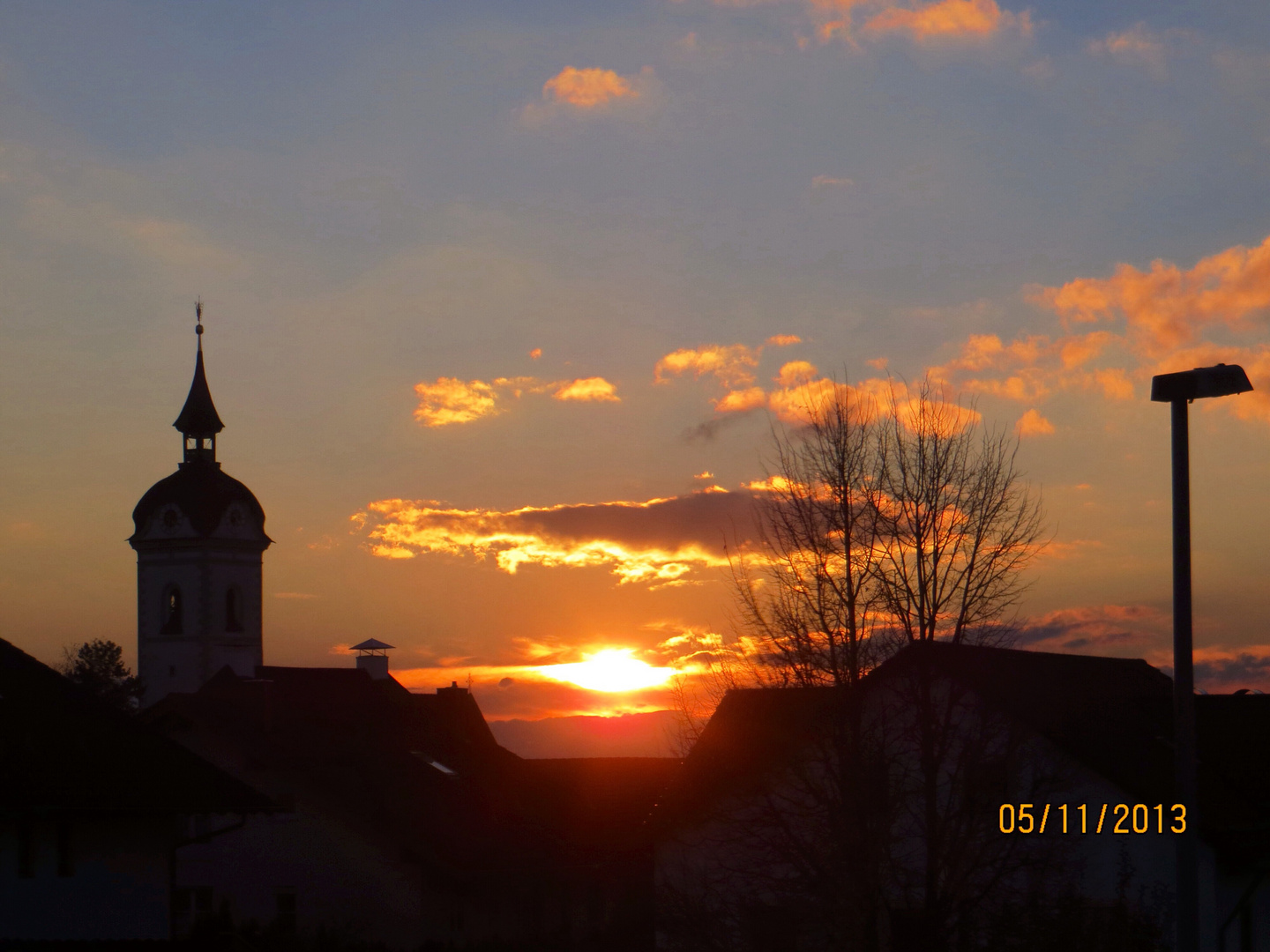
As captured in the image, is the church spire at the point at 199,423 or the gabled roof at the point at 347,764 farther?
the church spire at the point at 199,423

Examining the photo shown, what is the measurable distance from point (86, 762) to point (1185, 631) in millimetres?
18570

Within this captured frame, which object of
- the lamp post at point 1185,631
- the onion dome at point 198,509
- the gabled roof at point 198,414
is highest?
the gabled roof at point 198,414

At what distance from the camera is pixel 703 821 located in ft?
84.2

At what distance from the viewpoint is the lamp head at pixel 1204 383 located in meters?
11.1

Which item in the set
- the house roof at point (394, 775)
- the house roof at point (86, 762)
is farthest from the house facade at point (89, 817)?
the house roof at point (394, 775)

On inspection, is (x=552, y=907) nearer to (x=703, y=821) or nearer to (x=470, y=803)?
(x=470, y=803)

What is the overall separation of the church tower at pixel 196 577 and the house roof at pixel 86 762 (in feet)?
210

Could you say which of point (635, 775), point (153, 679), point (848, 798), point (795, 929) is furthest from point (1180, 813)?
point (153, 679)

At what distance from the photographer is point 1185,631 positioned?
10.9 metres

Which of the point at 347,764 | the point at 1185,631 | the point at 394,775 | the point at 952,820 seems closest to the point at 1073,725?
the point at 952,820

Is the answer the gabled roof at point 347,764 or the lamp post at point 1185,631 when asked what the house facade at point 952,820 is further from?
the gabled roof at point 347,764

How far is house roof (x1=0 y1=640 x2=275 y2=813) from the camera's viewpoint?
22625mm

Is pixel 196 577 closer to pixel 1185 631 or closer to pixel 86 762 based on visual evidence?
pixel 86 762

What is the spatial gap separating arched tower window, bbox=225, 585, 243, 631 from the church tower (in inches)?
2.2
